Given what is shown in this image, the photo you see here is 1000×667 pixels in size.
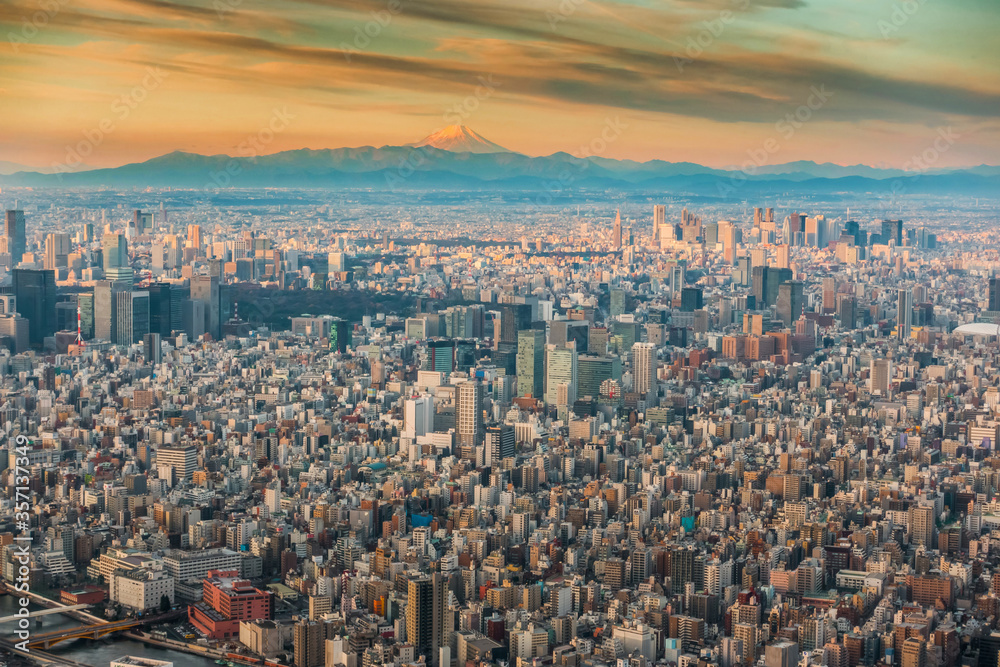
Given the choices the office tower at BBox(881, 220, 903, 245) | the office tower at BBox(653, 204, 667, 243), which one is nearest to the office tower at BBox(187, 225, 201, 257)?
the office tower at BBox(653, 204, 667, 243)

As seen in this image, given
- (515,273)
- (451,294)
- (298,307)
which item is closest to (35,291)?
(298,307)

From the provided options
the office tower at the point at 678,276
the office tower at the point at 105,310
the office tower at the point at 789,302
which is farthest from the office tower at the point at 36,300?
the office tower at the point at 789,302

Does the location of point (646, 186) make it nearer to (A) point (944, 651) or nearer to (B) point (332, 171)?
(B) point (332, 171)

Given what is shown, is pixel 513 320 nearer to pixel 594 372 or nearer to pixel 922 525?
pixel 594 372

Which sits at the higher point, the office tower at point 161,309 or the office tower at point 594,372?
Result: the office tower at point 161,309

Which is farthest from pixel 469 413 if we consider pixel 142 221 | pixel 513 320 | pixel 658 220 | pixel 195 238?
pixel 658 220

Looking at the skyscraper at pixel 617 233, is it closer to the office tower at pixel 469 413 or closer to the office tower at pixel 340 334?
the office tower at pixel 340 334

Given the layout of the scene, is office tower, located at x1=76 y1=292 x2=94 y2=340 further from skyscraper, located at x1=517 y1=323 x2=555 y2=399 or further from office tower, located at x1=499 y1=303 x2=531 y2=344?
skyscraper, located at x1=517 y1=323 x2=555 y2=399
